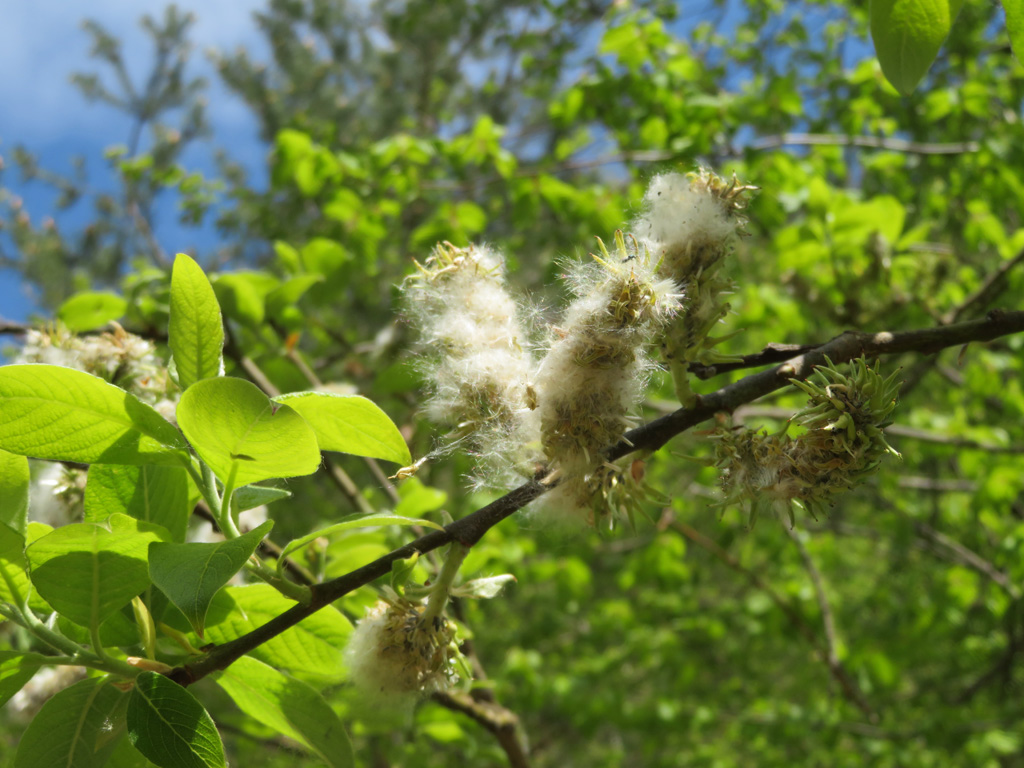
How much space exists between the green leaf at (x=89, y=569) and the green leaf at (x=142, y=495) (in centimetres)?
15

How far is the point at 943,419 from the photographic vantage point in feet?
14.3

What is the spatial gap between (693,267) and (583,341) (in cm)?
23

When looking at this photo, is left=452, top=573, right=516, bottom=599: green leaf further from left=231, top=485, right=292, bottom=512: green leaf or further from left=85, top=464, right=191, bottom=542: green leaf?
left=85, top=464, right=191, bottom=542: green leaf

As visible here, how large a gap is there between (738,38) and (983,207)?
2.74 meters

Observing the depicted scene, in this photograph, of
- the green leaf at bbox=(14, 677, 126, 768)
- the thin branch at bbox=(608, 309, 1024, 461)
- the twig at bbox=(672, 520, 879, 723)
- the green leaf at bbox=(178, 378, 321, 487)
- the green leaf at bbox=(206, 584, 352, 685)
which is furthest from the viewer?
the twig at bbox=(672, 520, 879, 723)

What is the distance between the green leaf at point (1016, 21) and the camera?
3.26 ft

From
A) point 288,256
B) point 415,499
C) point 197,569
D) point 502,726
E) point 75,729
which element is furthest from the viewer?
point 288,256

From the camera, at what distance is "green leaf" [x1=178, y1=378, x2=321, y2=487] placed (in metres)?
0.82

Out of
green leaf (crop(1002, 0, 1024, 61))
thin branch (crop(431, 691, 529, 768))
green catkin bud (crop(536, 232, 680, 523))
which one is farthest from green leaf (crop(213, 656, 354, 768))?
green leaf (crop(1002, 0, 1024, 61))

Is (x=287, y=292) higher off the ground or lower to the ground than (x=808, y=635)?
higher

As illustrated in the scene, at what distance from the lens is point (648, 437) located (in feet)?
3.39

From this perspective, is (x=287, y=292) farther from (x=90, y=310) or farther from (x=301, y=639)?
(x=301, y=639)

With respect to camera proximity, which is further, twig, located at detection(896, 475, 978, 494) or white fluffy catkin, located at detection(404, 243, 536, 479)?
twig, located at detection(896, 475, 978, 494)

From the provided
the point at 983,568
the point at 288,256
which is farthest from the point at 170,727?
the point at 983,568
